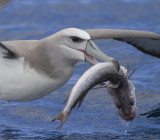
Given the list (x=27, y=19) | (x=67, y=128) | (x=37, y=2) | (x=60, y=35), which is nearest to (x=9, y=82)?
(x=60, y=35)

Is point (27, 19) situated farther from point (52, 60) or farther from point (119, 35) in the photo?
point (52, 60)

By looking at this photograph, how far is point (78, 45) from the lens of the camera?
7.74 meters

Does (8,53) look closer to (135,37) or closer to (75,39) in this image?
(75,39)

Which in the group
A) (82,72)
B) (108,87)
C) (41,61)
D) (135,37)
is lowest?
(82,72)

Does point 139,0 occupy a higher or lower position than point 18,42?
lower

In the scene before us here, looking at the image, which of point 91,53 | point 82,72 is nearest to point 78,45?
point 91,53

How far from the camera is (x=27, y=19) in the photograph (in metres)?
18.4

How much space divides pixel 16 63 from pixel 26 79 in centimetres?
29

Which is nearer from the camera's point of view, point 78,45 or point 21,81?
point 78,45

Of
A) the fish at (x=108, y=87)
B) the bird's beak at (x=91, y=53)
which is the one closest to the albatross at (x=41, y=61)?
the bird's beak at (x=91, y=53)

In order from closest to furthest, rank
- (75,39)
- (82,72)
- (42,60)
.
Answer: (75,39) < (42,60) < (82,72)

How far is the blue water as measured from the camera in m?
9.45

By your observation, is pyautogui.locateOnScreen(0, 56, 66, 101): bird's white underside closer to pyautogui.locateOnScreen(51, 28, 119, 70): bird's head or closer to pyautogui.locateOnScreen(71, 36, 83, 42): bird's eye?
pyautogui.locateOnScreen(51, 28, 119, 70): bird's head

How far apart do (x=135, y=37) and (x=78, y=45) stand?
215 cm
